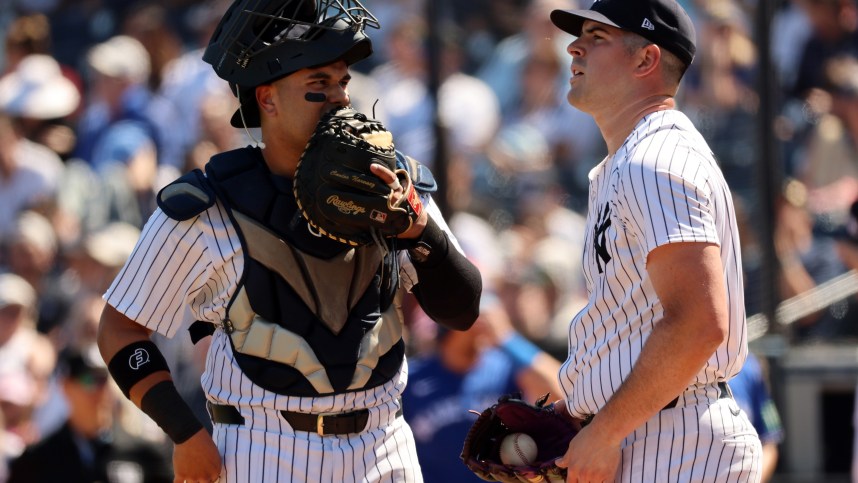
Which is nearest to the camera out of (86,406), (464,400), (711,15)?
(464,400)

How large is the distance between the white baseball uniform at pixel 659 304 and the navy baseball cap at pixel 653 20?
0.17 metres

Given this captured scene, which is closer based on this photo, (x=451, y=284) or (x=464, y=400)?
(x=451, y=284)

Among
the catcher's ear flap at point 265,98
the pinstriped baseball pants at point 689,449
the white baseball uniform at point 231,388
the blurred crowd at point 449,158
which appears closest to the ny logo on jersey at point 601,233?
the pinstriped baseball pants at point 689,449

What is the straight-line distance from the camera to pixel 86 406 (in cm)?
635

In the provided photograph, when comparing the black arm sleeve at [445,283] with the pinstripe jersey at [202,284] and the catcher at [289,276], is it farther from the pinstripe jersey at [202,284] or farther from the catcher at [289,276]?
the pinstripe jersey at [202,284]

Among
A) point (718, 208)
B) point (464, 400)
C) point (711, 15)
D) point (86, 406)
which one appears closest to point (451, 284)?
point (718, 208)

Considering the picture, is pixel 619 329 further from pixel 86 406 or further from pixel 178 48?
pixel 178 48

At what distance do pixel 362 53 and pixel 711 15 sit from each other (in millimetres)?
4092

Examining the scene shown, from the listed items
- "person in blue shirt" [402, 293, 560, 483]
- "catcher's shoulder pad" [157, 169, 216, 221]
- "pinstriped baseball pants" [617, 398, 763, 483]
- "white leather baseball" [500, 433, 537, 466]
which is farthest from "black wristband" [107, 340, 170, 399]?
"person in blue shirt" [402, 293, 560, 483]

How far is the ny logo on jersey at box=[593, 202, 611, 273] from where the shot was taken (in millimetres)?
2922

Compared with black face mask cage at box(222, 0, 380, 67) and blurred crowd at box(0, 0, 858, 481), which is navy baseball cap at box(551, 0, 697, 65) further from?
blurred crowd at box(0, 0, 858, 481)

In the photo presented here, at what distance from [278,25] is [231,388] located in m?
0.91

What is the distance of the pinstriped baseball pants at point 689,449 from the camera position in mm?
2836

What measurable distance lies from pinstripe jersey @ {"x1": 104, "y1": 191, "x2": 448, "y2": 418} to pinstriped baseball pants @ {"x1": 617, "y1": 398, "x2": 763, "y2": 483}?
674 millimetres
